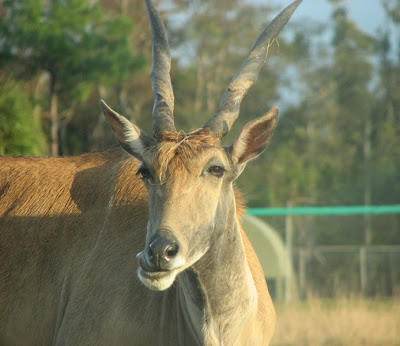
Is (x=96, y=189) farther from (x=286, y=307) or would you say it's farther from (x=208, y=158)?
(x=286, y=307)

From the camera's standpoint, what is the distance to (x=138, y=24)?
32.6 meters

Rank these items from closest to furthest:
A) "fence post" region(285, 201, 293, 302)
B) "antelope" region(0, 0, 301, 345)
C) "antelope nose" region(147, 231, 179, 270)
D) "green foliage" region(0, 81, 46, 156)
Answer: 1. "antelope nose" region(147, 231, 179, 270)
2. "antelope" region(0, 0, 301, 345)
3. "green foliage" region(0, 81, 46, 156)
4. "fence post" region(285, 201, 293, 302)

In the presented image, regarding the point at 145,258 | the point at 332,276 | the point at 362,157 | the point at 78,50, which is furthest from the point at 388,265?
the point at 362,157

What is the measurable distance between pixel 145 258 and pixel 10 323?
2.09 metres

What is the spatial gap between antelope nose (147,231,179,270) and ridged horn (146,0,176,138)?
2.91 ft

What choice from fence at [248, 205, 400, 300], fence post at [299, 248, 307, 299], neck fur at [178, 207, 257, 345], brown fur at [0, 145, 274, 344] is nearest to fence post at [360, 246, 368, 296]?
fence at [248, 205, 400, 300]

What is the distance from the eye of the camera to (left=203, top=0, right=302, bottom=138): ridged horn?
16.6ft

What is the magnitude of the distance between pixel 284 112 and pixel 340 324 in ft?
87.8

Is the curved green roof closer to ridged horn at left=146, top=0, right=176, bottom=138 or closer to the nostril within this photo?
ridged horn at left=146, top=0, right=176, bottom=138

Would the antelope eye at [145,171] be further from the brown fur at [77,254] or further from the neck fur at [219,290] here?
the brown fur at [77,254]

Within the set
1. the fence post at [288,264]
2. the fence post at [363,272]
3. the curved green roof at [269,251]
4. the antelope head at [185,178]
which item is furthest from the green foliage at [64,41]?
the antelope head at [185,178]

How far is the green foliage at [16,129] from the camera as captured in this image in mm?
9111

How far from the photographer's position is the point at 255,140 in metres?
5.02

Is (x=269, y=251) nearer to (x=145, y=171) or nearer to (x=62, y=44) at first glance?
(x=62, y=44)
